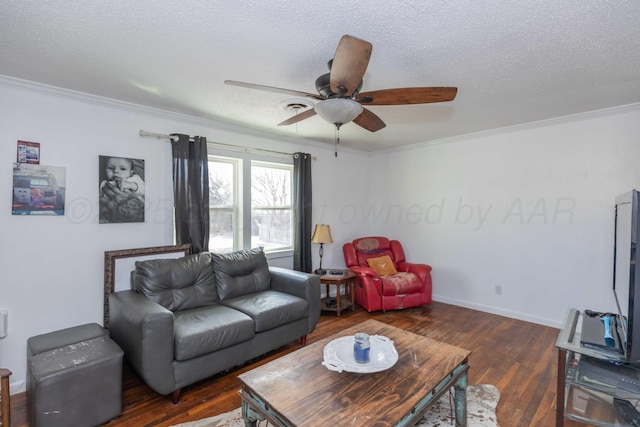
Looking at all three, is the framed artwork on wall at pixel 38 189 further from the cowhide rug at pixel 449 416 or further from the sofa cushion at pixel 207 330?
the cowhide rug at pixel 449 416

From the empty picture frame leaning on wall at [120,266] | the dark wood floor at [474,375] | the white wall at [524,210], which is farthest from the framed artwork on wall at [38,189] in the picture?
the white wall at [524,210]

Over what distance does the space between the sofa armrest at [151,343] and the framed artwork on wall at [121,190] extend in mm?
1012

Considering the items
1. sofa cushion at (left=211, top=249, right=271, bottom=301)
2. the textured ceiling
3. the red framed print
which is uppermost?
the textured ceiling

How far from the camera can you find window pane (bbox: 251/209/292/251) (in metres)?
3.93

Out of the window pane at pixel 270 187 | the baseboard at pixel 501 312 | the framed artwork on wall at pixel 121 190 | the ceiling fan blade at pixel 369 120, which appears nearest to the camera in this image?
the ceiling fan blade at pixel 369 120

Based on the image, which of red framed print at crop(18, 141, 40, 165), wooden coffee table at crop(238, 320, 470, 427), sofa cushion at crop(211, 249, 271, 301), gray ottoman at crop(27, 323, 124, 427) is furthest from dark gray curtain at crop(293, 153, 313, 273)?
red framed print at crop(18, 141, 40, 165)

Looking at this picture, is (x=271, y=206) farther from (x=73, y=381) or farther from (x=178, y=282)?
(x=73, y=381)

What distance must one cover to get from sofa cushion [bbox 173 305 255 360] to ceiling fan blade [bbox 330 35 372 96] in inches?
73.9

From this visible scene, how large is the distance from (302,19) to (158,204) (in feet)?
7.67

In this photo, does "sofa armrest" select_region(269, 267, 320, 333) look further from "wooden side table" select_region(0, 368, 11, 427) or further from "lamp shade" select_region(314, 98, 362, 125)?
"wooden side table" select_region(0, 368, 11, 427)

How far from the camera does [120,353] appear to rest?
196cm

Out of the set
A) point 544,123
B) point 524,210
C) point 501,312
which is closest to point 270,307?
point 501,312

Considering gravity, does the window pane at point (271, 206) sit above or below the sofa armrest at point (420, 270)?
above

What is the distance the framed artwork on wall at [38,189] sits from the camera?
2289mm
